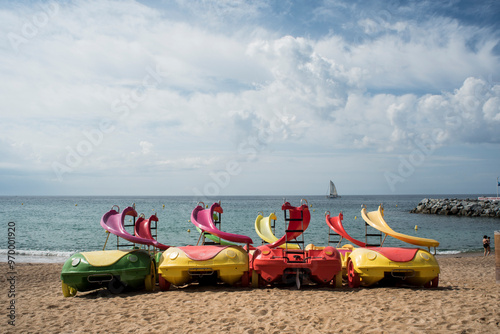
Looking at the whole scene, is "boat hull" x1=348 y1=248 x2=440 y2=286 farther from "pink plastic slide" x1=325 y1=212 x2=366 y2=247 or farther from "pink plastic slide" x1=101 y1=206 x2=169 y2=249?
"pink plastic slide" x1=101 y1=206 x2=169 y2=249

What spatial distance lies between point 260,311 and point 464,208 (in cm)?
5924

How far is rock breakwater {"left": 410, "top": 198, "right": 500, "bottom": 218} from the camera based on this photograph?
180 feet

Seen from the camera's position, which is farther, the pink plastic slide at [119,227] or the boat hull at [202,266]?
the pink plastic slide at [119,227]

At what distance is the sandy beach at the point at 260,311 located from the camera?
6.08 metres

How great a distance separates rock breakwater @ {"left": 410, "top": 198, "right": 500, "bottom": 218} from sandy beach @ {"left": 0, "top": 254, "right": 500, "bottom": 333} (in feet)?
179

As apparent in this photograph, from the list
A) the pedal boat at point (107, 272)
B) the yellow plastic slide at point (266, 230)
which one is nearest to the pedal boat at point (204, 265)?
the pedal boat at point (107, 272)

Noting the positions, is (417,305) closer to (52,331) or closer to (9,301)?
(52,331)

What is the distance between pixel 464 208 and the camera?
187 feet

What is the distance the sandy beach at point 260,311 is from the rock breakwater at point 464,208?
54.7 meters

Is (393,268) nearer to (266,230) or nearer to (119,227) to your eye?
(266,230)

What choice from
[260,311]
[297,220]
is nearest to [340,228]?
[297,220]

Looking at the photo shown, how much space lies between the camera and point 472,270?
15.9m

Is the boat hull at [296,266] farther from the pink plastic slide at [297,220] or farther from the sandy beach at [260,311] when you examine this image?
the pink plastic slide at [297,220]

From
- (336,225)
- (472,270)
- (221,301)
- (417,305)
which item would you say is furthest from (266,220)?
(472,270)
